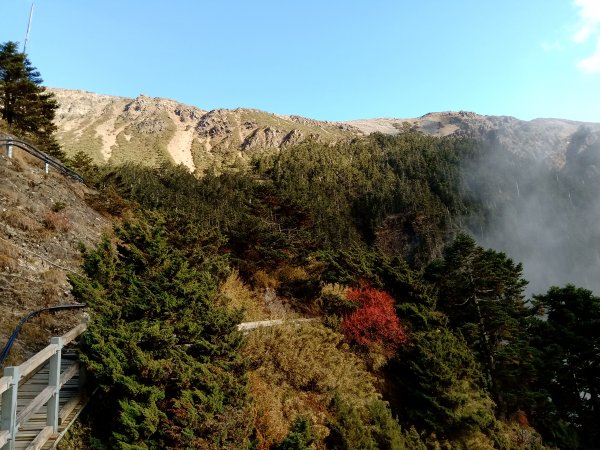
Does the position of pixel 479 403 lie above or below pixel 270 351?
below

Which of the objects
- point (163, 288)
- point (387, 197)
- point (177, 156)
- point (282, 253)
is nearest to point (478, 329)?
point (282, 253)

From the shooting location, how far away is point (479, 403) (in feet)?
51.8

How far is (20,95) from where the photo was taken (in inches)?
1073

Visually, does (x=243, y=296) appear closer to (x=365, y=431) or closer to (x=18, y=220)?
(x=365, y=431)

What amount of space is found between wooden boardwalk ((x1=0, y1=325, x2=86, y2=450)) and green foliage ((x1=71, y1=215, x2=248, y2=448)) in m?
0.62

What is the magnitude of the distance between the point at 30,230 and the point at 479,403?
20.5 metres

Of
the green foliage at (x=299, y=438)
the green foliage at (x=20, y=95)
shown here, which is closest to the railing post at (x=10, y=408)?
the green foliage at (x=299, y=438)

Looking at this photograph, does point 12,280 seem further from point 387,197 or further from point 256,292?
point 387,197

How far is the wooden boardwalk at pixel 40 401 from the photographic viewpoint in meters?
5.92

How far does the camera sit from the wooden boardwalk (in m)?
5.92

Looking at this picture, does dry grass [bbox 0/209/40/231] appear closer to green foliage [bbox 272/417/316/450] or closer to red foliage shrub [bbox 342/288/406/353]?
green foliage [bbox 272/417/316/450]

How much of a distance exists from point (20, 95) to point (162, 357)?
91.7 feet

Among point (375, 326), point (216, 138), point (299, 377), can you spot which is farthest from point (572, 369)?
point (216, 138)

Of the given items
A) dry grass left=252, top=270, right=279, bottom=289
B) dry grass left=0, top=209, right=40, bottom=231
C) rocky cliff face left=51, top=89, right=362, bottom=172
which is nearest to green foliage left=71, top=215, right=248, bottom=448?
dry grass left=0, top=209, right=40, bottom=231
